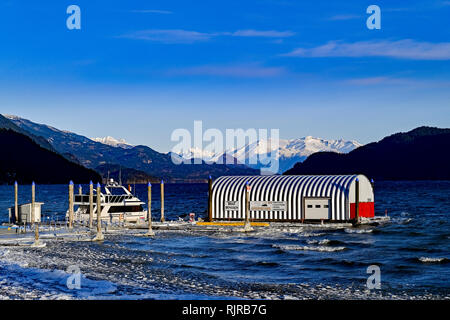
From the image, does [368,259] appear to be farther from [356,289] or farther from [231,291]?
[231,291]

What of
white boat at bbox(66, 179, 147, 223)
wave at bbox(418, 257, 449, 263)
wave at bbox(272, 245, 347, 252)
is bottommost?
wave at bbox(418, 257, 449, 263)

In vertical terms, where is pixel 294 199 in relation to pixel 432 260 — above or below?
above

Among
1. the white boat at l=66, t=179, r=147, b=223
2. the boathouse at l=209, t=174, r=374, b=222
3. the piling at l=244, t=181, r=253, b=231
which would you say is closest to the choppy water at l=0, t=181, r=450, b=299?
the piling at l=244, t=181, r=253, b=231

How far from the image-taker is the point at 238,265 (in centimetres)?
4181

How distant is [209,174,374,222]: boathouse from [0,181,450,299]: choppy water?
411 cm

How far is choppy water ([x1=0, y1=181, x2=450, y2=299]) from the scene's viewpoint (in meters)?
30.8

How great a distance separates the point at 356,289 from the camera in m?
31.6

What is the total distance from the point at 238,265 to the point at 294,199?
1120 inches
